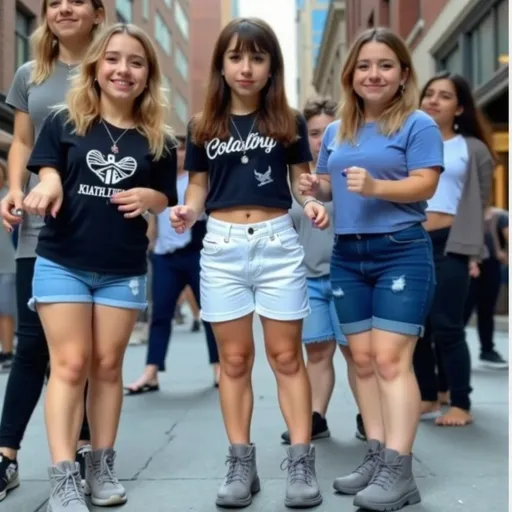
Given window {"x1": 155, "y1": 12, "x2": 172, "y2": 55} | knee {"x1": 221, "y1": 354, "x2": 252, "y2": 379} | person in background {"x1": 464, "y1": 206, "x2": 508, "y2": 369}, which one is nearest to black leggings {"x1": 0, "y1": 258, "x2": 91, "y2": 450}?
knee {"x1": 221, "y1": 354, "x2": 252, "y2": 379}

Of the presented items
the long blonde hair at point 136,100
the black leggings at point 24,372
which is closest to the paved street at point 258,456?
the black leggings at point 24,372

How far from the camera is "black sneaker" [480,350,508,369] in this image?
23.2 feet

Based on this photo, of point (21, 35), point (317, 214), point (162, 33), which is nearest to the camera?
point (317, 214)

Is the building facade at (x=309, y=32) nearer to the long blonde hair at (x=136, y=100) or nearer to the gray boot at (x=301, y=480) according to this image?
the long blonde hair at (x=136, y=100)

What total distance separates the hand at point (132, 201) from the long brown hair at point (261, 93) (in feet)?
1.15

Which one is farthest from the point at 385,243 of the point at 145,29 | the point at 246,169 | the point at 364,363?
the point at 145,29

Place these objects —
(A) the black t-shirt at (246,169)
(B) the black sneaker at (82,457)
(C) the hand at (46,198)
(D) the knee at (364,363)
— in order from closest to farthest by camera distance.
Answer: (C) the hand at (46,198) < (A) the black t-shirt at (246,169) < (D) the knee at (364,363) < (B) the black sneaker at (82,457)

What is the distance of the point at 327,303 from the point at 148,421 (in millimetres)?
1376

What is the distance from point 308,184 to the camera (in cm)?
305

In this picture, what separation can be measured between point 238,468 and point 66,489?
0.66m

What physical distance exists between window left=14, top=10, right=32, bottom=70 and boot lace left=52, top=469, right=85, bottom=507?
2.74 metres

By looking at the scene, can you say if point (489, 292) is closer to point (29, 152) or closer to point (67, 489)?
point (29, 152)

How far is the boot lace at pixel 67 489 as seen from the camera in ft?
9.20

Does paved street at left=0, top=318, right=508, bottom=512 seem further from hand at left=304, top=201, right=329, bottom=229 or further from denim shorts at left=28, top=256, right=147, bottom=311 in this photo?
hand at left=304, top=201, right=329, bottom=229
